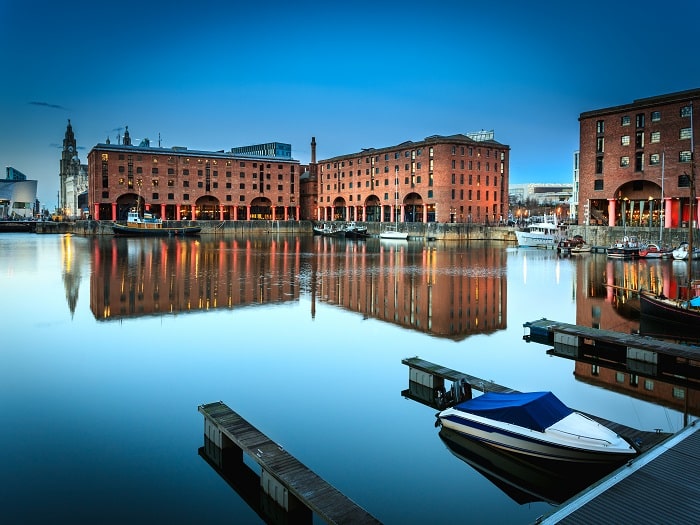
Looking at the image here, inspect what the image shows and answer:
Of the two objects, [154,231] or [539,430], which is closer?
[539,430]

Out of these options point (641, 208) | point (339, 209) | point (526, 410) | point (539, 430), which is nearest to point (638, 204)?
point (641, 208)

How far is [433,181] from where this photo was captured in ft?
324

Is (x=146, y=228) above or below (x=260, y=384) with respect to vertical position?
above

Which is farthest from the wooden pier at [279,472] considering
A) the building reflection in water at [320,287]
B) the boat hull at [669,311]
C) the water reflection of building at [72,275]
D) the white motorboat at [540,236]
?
the white motorboat at [540,236]

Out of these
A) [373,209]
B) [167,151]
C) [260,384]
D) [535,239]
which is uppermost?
[167,151]

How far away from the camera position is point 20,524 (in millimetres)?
8109

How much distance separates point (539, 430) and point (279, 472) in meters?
4.85

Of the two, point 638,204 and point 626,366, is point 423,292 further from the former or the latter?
point 638,204

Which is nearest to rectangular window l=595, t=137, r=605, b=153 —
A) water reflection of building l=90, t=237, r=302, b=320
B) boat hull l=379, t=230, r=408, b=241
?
boat hull l=379, t=230, r=408, b=241

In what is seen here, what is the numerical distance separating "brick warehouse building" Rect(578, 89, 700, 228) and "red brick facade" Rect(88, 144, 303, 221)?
65157mm

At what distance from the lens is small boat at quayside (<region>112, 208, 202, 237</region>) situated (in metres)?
93.6

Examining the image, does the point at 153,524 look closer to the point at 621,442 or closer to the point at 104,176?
the point at 621,442

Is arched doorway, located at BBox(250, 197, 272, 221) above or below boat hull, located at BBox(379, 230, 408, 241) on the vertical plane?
above

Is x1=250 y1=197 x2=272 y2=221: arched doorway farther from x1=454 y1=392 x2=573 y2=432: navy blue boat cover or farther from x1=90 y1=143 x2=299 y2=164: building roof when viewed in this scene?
x1=454 y1=392 x2=573 y2=432: navy blue boat cover
